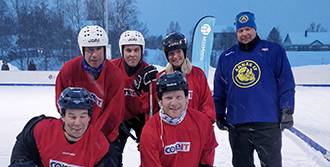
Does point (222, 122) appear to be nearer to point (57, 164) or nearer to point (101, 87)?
point (101, 87)

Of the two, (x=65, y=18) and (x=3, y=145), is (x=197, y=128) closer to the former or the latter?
(x=3, y=145)

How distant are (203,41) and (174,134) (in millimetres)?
8648

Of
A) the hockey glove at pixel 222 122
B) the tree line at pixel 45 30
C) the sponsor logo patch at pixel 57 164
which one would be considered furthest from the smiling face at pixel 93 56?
the tree line at pixel 45 30

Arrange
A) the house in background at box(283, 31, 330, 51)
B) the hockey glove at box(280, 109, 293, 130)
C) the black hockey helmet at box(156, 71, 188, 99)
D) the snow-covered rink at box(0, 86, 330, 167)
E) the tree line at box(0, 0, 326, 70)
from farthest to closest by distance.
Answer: the house in background at box(283, 31, 330, 51) → the tree line at box(0, 0, 326, 70) → the snow-covered rink at box(0, 86, 330, 167) → the hockey glove at box(280, 109, 293, 130) → the black hockey helmet at box(156, 71, 188, 99)

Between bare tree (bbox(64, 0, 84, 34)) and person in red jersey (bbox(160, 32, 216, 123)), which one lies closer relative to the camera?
person in red jersey (bbox(160, 32, 216, 123))

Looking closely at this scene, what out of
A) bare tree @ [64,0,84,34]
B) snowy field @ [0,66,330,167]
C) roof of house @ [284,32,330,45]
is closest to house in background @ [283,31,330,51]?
roof of house @ [284,32,330,45]

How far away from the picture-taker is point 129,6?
34.1 m

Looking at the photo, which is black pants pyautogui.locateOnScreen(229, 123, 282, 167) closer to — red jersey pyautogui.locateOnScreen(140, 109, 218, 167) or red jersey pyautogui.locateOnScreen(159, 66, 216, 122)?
red jersey pyautogui.locateOnScreen(159, 66, 216, 122)

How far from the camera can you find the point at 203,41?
11.1m

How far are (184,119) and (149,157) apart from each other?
1.20 ft

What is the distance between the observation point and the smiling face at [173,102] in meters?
2.57

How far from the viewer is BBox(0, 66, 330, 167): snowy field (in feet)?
17.4

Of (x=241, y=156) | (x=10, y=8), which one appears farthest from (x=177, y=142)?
(x=10, y=8)

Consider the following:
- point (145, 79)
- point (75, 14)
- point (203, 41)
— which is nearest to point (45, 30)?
point (75, 14)
